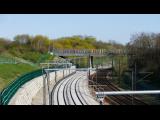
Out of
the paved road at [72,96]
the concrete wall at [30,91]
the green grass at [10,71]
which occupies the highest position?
the green grass at [10,71]

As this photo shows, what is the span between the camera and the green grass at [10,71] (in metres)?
14.5

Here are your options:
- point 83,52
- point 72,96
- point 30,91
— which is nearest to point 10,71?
point 72,96

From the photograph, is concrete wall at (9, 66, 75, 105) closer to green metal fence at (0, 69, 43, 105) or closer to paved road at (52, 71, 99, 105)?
green metal fence at (0, 69, 43, 105)

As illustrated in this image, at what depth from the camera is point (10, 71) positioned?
1661 cm

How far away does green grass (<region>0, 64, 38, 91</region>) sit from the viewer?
14.5m

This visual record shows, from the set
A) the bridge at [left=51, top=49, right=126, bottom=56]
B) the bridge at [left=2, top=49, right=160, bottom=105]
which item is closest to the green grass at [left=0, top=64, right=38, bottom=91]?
the bridge at [left=2, top=49, right=160, bottom=105]

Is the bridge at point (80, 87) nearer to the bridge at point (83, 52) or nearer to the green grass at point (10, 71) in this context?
the bridge at point (83, 52)

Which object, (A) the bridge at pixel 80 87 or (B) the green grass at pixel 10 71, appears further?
(B) the green grass at pixel 10 71

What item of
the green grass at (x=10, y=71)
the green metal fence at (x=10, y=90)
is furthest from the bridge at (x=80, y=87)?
the green grass at (x=10, y=71)

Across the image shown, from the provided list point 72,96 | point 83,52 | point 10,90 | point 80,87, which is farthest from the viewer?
point 83,52

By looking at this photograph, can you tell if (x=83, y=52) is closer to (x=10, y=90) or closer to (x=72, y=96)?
(x=72, y=96)
